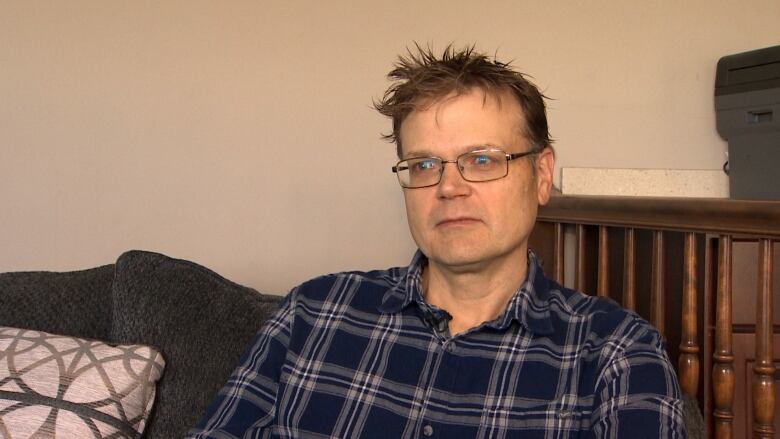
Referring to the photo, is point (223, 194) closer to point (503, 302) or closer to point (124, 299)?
point (124, 299)

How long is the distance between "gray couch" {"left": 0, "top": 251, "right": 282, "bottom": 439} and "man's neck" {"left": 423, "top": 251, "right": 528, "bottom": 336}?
17.0 inches

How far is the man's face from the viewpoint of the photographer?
4.74 feet

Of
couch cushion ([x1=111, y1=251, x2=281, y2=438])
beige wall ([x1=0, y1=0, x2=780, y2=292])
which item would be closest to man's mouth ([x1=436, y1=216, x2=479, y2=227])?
couch cushion ([x1=111, y1=251, x2=281, y2=438])

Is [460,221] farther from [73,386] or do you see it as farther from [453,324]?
[73,386]

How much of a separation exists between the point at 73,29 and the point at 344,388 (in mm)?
1525

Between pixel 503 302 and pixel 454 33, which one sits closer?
pixel 503 302

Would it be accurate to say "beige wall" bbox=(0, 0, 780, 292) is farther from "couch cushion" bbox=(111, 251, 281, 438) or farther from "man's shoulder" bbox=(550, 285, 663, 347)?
"man's shoulder" bbox=(550, 285, 663, 347)

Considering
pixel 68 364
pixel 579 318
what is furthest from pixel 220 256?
pixel 579 318

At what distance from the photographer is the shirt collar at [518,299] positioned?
4.58 ft

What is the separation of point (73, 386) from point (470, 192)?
82 cm

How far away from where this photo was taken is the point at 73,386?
1.56 m

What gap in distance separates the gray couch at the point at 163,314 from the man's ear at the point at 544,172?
603 mm

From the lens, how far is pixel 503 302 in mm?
1513

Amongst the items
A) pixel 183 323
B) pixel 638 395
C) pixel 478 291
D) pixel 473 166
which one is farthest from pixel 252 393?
pixel 638 395
